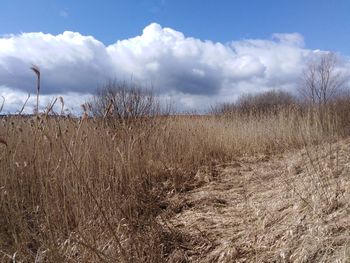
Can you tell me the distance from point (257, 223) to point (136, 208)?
1.24 metres

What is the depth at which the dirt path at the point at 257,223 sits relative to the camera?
273 centimetres

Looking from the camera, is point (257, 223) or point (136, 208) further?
point (136, 208)

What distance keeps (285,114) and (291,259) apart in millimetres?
9583

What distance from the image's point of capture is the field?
2.65 meters

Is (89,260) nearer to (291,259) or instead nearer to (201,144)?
(291,259)

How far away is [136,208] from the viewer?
12.9ft

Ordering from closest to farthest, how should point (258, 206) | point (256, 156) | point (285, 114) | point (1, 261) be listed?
point (1, 261) < point (258, 206) < point (256, 156) < point (285, 114)

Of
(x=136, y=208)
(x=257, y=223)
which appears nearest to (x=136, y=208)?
(x=136, y=208)

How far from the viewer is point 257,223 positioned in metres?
3.38

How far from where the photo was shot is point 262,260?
107 inches

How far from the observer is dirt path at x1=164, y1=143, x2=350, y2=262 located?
2.73 m

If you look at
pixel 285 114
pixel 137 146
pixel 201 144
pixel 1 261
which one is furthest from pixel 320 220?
pixel 285 114

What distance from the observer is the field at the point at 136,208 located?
8.68 feet

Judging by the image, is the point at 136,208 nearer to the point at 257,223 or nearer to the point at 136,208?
the point at 136,208
